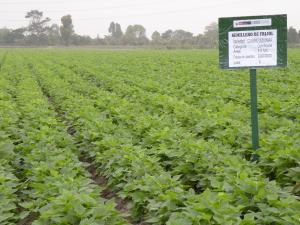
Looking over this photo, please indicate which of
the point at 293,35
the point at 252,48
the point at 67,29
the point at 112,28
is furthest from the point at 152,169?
the point at 112,28

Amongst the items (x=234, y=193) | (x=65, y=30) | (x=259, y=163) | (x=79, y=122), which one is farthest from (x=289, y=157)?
(x=65, y=30)

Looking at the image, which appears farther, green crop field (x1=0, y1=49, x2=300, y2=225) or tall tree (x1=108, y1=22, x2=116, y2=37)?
tall tree (x1=108, y1=22, x2=116, y2=37)

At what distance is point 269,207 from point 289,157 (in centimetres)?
151

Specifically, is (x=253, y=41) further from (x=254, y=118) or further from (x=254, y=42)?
(x=254, y=118)

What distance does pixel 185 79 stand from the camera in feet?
57.3

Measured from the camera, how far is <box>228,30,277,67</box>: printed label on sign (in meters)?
6.09

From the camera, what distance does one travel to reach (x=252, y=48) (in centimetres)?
614

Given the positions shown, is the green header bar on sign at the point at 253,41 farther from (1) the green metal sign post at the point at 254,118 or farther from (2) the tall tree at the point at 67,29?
(2) the tall tree at the point at 67,29

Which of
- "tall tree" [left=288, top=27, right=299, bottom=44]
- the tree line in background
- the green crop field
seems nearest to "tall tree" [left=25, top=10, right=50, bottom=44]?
the tree line in background

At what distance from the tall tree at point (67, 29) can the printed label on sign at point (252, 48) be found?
3931 inches

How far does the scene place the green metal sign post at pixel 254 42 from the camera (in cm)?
607

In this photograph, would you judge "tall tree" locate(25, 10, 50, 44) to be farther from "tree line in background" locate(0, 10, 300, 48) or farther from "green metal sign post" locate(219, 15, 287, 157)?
"green metal sign post" locate(219, 15, 287, 157)

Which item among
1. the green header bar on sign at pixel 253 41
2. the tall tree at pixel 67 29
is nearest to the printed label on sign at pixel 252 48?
the green header bar on sign at pixel 253 41

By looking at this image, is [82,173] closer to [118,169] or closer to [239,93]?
[118,169]
